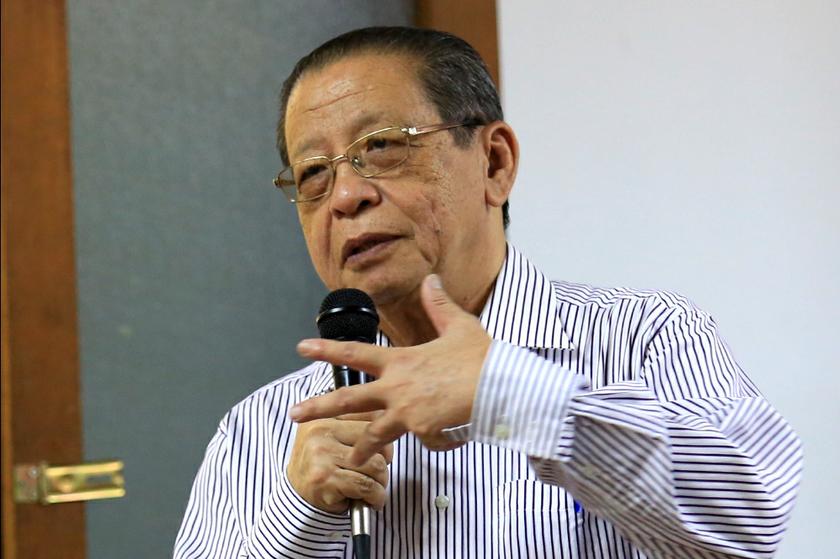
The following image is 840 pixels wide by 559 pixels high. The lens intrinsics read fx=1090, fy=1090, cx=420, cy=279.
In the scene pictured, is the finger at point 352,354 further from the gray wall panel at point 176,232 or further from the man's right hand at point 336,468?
the gray wall panel at point 176,232

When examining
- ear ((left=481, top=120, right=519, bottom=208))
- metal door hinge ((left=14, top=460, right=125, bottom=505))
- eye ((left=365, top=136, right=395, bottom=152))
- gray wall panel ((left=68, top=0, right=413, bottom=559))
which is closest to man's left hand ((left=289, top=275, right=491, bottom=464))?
eye ((left=365, top=136, right=395, bottom=152))

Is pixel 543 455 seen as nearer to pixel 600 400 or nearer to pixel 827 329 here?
pixel 600 400

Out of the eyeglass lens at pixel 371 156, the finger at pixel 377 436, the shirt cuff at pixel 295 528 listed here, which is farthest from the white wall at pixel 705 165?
the finger at pixel 377 436

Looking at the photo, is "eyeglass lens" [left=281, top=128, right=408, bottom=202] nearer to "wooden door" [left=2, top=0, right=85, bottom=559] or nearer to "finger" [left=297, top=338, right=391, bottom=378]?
"finger" [left=297, top=338, right=391, bottom=378]

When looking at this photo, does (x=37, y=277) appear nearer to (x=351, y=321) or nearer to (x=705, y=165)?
(x=351, y=321)

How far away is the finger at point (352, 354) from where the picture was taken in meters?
1.18

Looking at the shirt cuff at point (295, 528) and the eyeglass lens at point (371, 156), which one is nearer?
the shirt cuff at point (295, 528)

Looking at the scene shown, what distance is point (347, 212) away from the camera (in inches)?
63.9

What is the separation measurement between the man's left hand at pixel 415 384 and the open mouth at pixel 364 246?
389mm

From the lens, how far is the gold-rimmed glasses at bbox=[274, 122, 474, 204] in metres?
1.64

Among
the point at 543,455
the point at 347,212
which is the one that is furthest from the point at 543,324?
the point at 543,455

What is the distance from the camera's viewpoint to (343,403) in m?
1.20

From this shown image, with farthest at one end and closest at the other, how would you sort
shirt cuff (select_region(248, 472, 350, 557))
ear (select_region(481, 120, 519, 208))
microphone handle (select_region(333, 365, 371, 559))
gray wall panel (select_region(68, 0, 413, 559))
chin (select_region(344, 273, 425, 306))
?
gray wall panel (select_region(68, 0, 413, 559))
ear (select_region(481, 120, 519, 208))
chin (select_region(344, 273, 425, 306))
shirt cuff (select_region(248, 472, 350, 557))
microphone handle (select_region(333, 365, 371, 559))

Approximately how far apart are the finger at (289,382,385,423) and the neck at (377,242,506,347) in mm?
426
